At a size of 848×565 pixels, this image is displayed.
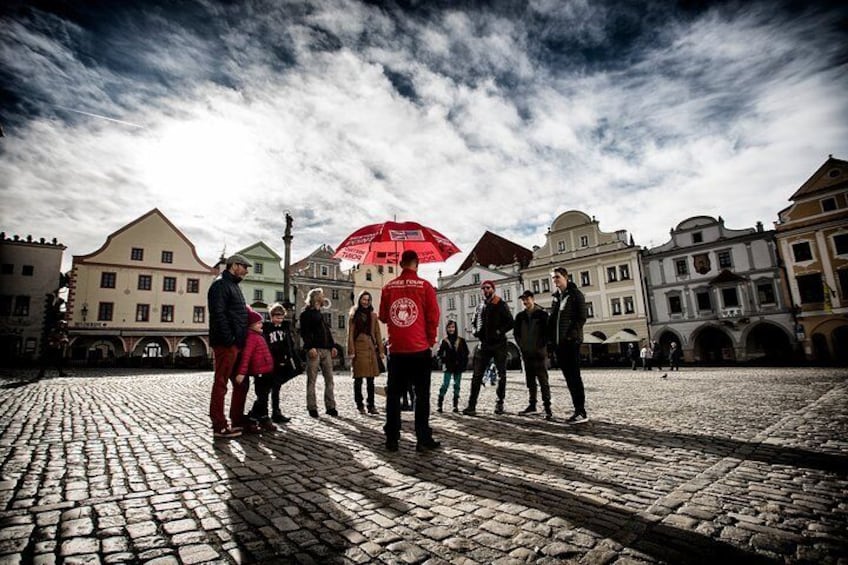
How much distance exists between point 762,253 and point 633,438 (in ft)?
109

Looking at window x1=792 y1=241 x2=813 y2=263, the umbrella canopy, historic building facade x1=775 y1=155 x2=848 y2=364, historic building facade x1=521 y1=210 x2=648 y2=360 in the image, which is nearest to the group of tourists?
historic building facade x1=521 y1=210 x2=648 y2=360

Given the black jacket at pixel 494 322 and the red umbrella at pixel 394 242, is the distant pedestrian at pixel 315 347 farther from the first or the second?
the black jacket at pixel 494 322

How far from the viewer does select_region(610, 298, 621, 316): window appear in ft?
109

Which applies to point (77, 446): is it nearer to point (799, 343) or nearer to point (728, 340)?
point (799, 343)

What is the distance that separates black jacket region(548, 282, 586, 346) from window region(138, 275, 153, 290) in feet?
129

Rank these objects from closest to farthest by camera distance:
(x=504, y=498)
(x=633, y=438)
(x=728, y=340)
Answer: (x=504, y=498) < (x=633, y=438) < (x=728, y=340)

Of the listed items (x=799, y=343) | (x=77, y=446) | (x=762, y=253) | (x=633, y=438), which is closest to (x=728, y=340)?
(x=799, y=343)

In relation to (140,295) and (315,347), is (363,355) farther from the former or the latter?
(140,295)

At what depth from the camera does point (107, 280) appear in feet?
112

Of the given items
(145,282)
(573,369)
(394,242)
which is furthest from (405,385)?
(145,282)

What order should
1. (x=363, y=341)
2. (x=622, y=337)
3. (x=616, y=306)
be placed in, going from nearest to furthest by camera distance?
(x=363, y=341), (x=622, y=337), (x=616, y=306)

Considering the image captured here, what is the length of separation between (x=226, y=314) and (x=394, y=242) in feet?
11.2

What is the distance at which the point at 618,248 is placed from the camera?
33938 mm

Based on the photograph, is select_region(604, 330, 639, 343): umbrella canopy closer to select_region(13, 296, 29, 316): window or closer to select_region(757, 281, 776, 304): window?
select_region(757, 281, 776, 304): window
